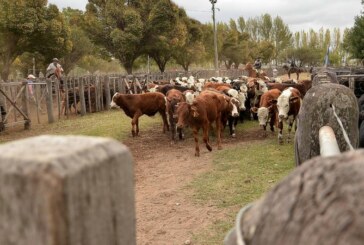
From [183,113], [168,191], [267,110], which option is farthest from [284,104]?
[168,191]

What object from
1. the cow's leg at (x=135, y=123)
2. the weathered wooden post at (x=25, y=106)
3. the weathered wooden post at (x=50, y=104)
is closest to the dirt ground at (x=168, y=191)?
the cow's leg at (x=135, y=123)

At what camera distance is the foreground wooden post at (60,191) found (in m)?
0.73

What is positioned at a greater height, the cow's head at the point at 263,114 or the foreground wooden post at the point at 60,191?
the foreground wooden post at the point at 60,191

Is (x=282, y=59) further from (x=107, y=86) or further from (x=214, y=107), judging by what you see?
(x=214, y=107)

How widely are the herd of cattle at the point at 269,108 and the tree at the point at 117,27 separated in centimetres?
1816

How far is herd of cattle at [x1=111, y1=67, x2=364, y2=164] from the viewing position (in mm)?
3500

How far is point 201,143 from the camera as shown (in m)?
11.9

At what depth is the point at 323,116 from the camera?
11.4 ft

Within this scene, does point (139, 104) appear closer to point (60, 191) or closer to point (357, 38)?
point (60, 191)

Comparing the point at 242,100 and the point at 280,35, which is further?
the point at 280,35

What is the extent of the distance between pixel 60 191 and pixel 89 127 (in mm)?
14236

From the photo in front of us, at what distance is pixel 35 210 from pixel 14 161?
101 mm

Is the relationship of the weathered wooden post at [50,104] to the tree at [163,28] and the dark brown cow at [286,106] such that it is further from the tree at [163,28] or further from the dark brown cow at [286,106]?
the tree at [163,28]

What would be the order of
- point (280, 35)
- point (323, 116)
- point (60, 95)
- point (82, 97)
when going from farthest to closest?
point (280, 35) → point (82, 97) → point (60, 95) → point (323, 116)
